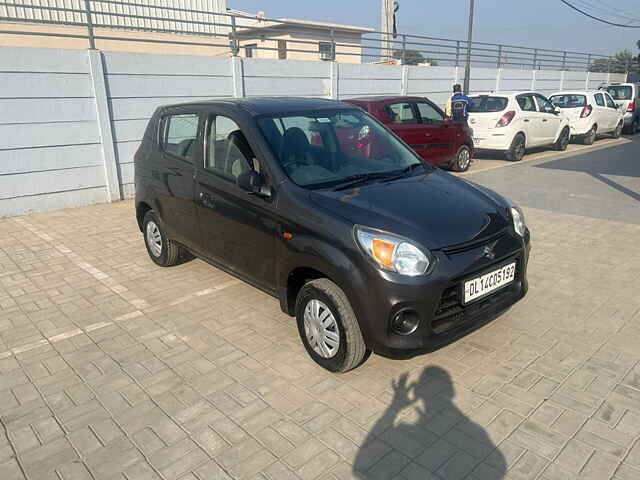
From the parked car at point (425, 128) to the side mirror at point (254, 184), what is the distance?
5774mm

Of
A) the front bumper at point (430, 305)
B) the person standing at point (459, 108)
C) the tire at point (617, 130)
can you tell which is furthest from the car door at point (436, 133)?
the tire at point (617, 130)

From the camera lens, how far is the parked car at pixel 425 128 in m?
9.24

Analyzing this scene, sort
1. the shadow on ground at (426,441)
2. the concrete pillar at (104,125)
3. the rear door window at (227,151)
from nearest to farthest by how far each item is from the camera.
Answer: the shadow on ground at (426,441), the rear door window at (227,151), the concrete pillar at (104,125)

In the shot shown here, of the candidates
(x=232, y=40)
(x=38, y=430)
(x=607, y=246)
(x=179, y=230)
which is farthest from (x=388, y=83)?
(x=38, y=430)

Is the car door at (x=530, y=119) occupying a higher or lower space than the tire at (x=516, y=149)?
higher

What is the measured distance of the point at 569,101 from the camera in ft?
50.4

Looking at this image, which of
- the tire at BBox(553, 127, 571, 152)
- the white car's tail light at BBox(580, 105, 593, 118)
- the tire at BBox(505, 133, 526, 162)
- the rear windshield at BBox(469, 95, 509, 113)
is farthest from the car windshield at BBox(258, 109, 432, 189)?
the white car's tail light at BBox(580, 105, 593, 118)

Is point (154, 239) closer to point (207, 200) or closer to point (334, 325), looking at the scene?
point (207, 200)

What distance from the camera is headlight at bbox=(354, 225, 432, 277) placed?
2.95 meters

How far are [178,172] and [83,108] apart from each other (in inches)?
184

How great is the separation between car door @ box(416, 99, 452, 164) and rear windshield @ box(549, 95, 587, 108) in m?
6.82

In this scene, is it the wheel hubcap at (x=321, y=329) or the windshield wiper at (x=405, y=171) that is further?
the windshield wiper at (x=405, y=171)

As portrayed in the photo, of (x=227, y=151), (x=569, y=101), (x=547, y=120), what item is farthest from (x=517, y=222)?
(x=569, y=101)

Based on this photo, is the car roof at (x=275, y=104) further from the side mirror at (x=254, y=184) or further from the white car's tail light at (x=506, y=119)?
the white car's tail light at (x=506, y=119)
